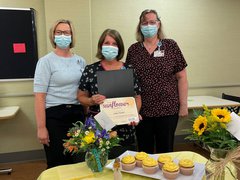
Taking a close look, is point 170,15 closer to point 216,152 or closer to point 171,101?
point 171,101

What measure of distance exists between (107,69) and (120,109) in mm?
383

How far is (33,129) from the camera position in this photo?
11.0ft

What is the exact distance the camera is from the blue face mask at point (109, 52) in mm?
1847

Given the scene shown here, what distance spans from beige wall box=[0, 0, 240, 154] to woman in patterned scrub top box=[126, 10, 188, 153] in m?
1.21

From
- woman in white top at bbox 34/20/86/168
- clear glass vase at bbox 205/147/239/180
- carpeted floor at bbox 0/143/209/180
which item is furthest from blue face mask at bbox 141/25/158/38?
carpeted floor at bbox 0/143/209/180

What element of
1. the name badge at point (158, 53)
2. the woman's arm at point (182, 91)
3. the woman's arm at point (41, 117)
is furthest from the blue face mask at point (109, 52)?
the woman's arm at point (182, 91)

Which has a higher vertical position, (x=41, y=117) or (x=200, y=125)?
(x=200, y=125)

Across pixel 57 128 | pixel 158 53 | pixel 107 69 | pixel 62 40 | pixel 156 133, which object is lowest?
pixel 156 133

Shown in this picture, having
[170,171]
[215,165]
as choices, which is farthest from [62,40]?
[215,165]

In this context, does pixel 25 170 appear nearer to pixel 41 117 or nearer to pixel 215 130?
pixel 41 117

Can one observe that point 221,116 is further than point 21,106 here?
No

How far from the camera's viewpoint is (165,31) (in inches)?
143

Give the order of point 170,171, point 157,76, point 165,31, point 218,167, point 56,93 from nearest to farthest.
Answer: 1. point 218,167
2. point 170,171
3. point 56,93
4. point 157,76
5. point 165,31

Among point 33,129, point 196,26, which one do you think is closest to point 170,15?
point 196,26
